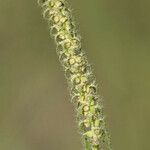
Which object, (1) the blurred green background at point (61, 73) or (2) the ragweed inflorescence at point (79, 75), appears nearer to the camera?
(2) the ragweed inflorescence at point (79, 75)

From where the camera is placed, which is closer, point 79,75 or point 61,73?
point 79,75

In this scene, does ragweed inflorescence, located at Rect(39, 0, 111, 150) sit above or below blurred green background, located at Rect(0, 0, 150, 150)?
below

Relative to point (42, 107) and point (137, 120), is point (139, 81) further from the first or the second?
point (42, 107)

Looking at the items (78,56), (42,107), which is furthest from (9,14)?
(78,56)

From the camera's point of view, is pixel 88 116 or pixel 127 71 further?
pixel 127 71

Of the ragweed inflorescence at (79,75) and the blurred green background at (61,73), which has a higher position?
the blurred green background at (61,73)
